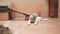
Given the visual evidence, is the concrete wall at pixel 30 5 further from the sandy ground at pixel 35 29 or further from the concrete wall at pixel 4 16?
the sandy ground at pixel 35 29

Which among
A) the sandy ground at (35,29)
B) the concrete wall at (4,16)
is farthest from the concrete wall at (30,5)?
the sandy ground at (35,29)

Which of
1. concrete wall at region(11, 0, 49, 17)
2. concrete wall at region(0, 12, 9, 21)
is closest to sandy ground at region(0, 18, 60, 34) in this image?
concrete wall at region(0, 12, 9, 21)


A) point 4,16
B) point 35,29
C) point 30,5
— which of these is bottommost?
point 35,29

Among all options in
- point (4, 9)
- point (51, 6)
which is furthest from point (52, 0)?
point (4, 9)

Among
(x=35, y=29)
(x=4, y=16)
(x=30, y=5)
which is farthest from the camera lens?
(x=30, y=5)

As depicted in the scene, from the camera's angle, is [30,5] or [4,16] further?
[30,5]

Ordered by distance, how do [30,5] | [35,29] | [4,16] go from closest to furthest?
[35,29] → [4,16] → [30,5]

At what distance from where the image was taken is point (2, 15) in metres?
6.51

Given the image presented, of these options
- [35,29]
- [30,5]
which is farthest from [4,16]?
[35,29]

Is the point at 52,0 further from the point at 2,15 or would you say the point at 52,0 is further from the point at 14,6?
the point at 2,15

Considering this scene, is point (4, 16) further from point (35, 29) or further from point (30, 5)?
point (35, 29)

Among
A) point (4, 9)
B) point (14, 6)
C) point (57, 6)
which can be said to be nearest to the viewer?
point (4, 9)

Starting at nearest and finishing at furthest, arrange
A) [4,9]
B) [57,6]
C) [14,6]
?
[4,9]
[57,6]
[14,6]

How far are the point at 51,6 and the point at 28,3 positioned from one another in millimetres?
1297
